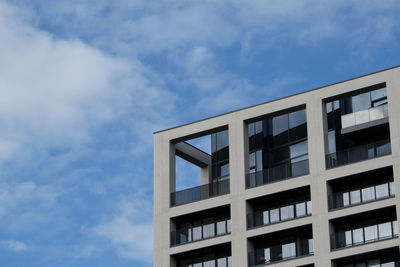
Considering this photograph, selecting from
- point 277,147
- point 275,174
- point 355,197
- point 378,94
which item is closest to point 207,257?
point 275,174

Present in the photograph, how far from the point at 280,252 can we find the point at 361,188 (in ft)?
24.2

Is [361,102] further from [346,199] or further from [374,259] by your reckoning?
[374,259]

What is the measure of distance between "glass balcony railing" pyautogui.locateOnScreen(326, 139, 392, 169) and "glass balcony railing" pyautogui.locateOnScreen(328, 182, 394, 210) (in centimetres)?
210

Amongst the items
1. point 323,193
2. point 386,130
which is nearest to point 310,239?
point 323,193

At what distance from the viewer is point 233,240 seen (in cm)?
9688

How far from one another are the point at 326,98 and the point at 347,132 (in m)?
3.01

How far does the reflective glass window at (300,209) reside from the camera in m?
95.8

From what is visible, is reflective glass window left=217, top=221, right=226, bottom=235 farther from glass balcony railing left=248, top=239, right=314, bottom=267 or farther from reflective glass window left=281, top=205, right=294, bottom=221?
reflective glass window left=281, top=205, right=294, bottom=221

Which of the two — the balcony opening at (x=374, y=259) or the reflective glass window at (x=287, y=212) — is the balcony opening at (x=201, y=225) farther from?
the balcony opening at (x=374, y=259)

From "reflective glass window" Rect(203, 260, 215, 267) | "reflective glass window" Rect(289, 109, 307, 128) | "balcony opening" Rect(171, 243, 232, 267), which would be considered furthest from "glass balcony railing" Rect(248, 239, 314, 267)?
"reflective glass window" Rect(289, 109, 307, 128)

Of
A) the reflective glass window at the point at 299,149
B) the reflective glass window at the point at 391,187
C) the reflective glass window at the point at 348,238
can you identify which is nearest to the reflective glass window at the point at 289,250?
the reflective glass window at the point at 348,238

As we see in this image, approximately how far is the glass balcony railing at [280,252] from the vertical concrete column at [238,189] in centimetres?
93

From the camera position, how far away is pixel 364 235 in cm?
9288

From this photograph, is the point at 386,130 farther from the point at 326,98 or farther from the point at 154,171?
the point at 154,171
